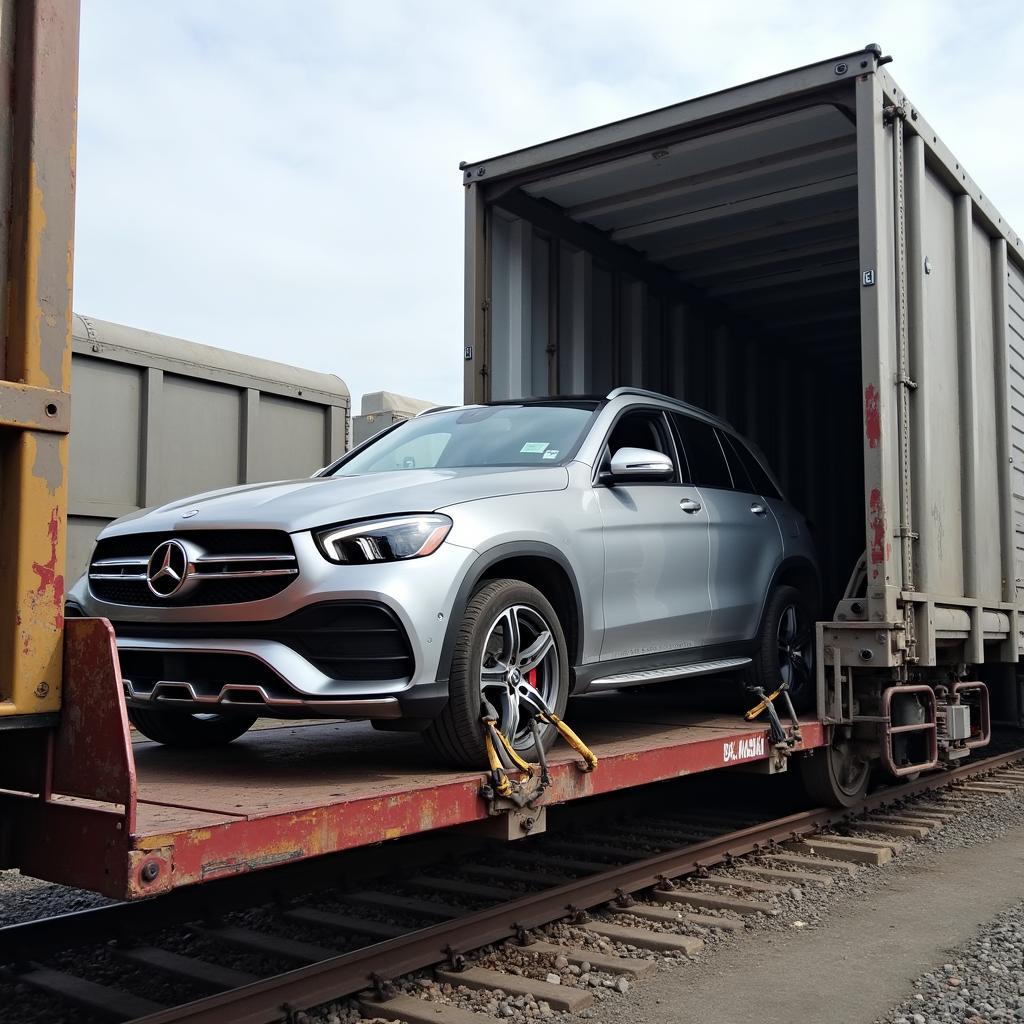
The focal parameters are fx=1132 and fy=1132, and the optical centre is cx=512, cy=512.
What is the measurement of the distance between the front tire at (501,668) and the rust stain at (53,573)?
58.6 inches

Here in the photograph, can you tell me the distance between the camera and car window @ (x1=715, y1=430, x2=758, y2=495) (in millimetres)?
6641

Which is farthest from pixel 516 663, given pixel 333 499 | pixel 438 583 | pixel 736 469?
pixel 736 469

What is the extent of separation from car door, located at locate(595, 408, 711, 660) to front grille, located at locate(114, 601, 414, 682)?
1.37 meters

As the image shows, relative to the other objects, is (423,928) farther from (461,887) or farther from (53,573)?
(53,573)

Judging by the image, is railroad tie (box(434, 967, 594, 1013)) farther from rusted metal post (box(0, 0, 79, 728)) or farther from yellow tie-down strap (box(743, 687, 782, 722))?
yellow tie-down strap (box(743, 687, 782, 722))

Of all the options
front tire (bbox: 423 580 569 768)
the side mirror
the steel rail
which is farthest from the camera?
the side mirror

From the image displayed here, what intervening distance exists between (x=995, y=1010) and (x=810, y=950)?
2.77 ft

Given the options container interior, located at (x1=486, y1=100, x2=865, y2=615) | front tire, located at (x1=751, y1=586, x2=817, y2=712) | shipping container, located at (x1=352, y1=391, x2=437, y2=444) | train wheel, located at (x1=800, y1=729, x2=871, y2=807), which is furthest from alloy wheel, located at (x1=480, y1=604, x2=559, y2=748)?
shipping container, located at (x1=352, y1=391, x2=437, y2=444)

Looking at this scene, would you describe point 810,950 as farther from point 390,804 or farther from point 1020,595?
point 1020,595

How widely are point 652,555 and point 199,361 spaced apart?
436 cm

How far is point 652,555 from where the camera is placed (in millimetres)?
5352

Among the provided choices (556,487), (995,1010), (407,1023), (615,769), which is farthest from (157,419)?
(995,1010)

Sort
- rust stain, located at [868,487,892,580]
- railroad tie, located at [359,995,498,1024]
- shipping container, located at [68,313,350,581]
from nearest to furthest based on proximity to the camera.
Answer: railroad tie, located at [359,995,498,1024] < rust stain, located at [868,487,892,580] < shipping container, located at [68,313,350,581]

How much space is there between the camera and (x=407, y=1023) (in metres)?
3.75
